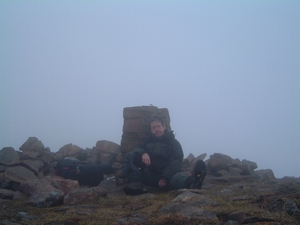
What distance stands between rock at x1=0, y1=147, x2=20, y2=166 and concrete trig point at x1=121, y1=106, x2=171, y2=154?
324 centimetres

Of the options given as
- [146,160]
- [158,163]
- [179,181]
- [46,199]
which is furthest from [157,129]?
[46,199]

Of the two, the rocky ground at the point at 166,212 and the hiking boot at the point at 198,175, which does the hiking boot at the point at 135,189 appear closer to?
the rocky ground at the point at 166,212

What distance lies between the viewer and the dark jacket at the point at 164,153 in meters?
6.99

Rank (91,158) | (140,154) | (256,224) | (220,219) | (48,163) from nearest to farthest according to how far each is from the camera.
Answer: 1. (256,224)
2. (220,219)
3. (140,154)
4. (48,163)
5. (91,158)

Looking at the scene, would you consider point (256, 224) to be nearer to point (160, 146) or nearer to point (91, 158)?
point (160, 146)

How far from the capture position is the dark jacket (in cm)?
699

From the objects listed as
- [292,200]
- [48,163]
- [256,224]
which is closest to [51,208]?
[256,224]

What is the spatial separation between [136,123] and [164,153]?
2.63 m

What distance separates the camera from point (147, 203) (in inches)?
196

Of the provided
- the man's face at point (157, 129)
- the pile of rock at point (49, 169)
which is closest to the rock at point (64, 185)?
the pile of rock at point (49, 169)

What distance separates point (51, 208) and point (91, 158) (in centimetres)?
585

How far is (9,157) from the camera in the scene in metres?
8.21

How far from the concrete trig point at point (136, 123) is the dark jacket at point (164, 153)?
1976mm

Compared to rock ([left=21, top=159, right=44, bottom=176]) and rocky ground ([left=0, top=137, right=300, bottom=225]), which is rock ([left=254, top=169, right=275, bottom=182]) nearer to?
rocky ground ([left=0, top=137, right=300, bottom=225])
